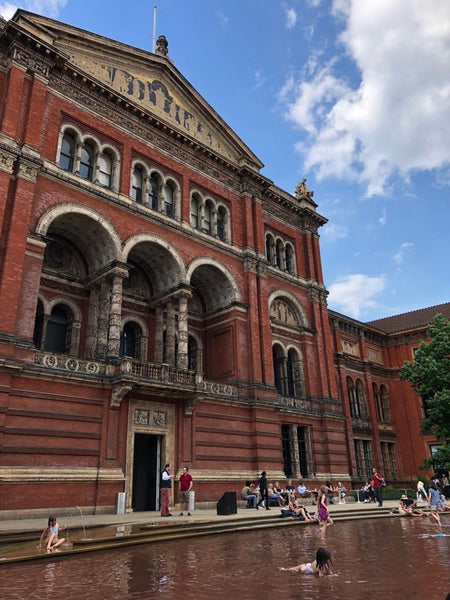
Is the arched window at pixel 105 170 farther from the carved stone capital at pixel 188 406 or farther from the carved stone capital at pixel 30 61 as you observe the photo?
the carved stone capital at pixel 188 406

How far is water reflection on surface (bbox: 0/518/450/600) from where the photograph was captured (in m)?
6.52

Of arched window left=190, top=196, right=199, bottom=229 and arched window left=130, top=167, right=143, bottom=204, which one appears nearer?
arched window left=130, top=167, right=143, bottom=204

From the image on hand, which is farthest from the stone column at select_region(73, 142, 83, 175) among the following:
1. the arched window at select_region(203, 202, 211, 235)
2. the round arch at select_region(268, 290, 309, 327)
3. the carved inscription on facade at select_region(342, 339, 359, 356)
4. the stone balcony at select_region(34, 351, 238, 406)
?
the carved inscription on facade at select_region(342, 339, 359, 356)

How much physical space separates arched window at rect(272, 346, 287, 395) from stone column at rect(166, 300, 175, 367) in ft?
→ 27.5

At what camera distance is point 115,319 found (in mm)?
20703

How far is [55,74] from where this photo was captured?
2178cm

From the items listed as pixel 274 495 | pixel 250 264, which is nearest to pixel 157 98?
pixel 250 264

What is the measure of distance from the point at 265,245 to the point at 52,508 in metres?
19.3

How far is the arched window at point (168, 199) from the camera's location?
1005 inches

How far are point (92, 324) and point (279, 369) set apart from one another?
1266cm

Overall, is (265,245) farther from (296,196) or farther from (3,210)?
(3,210)

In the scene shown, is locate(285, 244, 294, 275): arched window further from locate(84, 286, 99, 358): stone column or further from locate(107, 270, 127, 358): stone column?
locate(84, 286, 99, 358): stone column

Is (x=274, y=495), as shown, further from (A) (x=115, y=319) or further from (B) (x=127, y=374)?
(A) (x=115, y=319)

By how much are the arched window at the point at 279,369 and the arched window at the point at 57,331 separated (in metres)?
13.0
